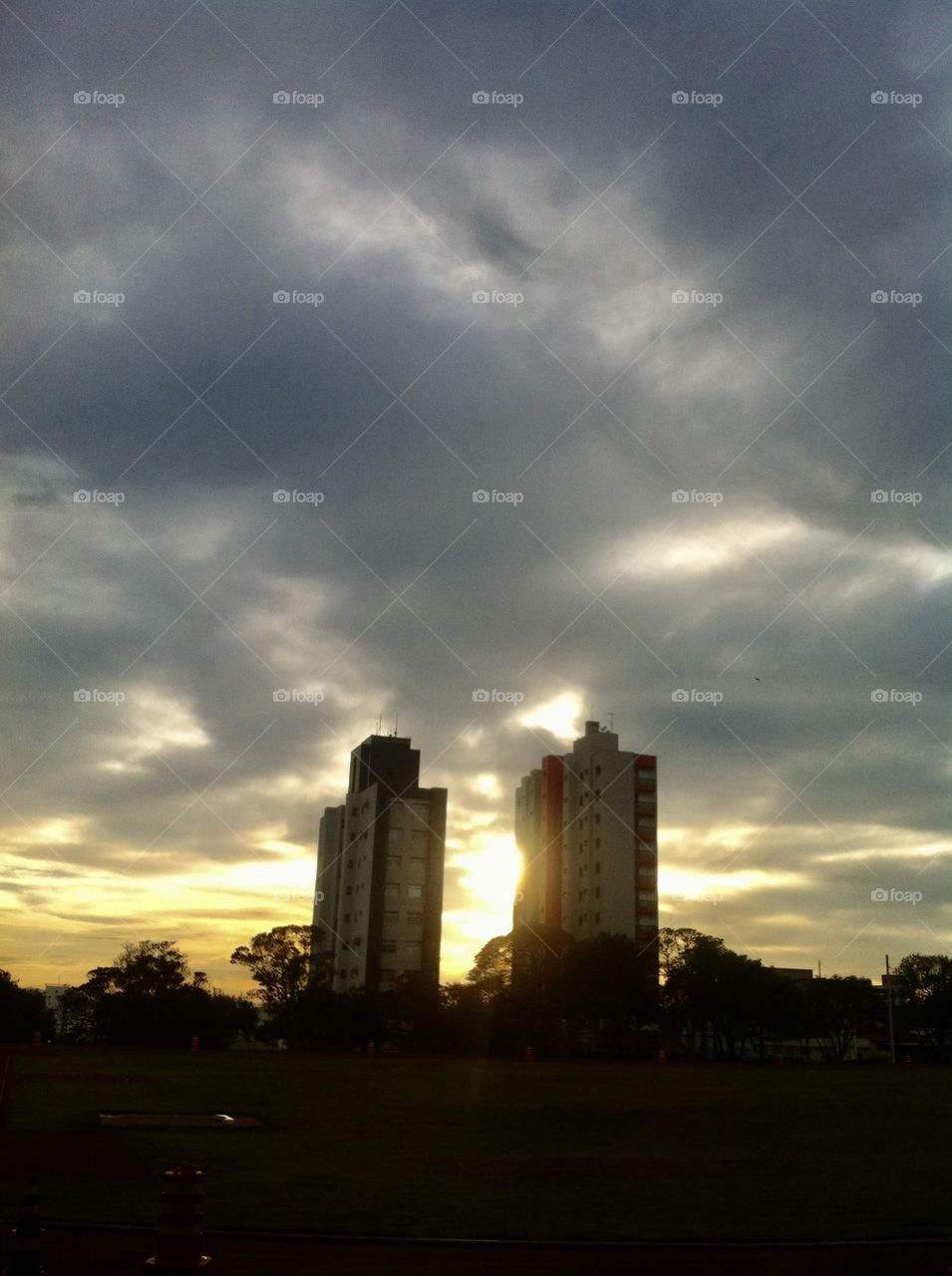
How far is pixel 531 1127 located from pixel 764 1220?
453 inches

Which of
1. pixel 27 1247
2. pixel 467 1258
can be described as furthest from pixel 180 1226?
pixel 467 1258

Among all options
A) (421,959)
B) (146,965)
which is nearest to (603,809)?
(421,959)

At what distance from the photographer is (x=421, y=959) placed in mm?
132875

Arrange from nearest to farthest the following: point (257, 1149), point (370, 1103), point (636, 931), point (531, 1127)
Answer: point (257, 1149) < point (531, 1127) < point (370, 1103) < point (636, 931)

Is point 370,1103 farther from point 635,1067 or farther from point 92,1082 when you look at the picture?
point 635,1067

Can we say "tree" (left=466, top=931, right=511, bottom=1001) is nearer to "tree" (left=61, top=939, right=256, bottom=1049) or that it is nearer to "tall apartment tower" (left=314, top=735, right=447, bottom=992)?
"tree" (left=61, top=939, right=256, bottom=1049)

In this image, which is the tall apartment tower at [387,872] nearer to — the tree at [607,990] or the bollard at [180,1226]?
the tree at [607,990]

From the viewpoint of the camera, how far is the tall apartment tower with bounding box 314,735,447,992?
132 meters

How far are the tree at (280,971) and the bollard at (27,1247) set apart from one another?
7864 centimetres

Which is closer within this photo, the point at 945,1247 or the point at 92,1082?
the point at 945,1247

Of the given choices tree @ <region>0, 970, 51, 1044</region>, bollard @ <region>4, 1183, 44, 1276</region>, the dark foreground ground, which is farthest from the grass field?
tree @ <region>0, 970, 51, 1044</region>

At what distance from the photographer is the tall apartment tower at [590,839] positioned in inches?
4847

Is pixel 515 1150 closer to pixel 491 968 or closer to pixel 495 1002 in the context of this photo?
pixel 495 1002

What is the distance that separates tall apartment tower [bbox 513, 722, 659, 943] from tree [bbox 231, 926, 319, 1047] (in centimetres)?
4265
